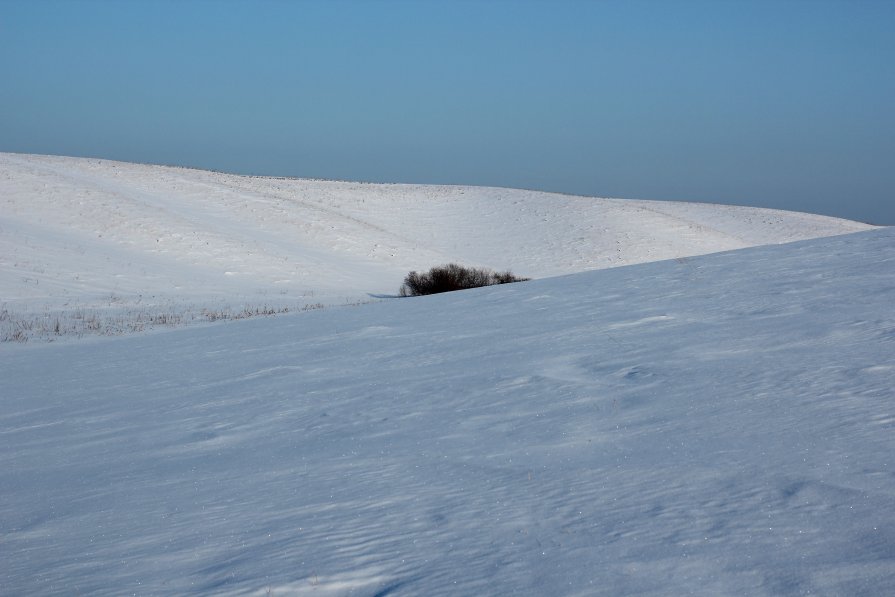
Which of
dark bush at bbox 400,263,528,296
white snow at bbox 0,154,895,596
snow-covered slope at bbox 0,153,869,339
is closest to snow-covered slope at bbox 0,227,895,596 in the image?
white snow at bbox 0,154,895,596

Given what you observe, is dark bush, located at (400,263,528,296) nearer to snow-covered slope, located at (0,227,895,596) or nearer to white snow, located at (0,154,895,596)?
white snow, located at (0,154,895,596)

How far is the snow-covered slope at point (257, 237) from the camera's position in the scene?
24453mm

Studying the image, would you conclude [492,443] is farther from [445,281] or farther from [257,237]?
[257,237]

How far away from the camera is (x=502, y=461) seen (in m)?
4.93

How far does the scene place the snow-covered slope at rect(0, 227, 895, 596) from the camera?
3.43m

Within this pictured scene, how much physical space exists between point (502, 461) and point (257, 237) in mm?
35377

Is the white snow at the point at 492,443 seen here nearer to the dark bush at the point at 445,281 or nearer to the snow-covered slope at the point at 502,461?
the snow-covered slope at the point at 502,461

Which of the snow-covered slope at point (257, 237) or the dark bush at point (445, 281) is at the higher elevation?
the snow-covered slope at point (257, 237)

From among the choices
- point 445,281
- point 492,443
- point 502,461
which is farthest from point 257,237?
point 502,461

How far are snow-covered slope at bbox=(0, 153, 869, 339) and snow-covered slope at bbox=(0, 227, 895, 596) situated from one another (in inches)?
392

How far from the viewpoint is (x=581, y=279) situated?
13.9 meters

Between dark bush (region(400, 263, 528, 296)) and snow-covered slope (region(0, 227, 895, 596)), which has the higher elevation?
dark bush (region(400, 263, 528, 296))

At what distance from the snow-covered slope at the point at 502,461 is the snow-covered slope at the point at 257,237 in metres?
9.96

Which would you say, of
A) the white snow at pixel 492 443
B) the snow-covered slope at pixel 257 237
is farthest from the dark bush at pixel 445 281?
the white snow at pixel 492 443
